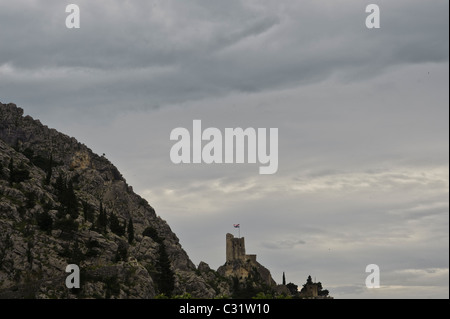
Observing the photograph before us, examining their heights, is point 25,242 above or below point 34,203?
below

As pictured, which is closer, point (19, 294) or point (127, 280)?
point (19, 294)

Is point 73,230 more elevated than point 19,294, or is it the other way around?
point 73,230

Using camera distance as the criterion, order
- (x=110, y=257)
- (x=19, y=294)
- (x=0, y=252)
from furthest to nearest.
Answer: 1. (x=110, y=257)
2. (x=0, y=252)
3. (x=19, y=294)

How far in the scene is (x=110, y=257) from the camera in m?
197
